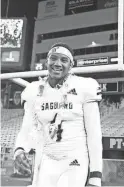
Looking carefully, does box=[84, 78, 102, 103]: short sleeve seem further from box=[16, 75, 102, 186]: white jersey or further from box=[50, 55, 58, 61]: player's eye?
box=[50, 55, 58, 61]: player's eye

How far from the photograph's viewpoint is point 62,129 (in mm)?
847

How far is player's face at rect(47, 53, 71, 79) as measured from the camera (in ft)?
2.95

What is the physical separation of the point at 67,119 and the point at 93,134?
0.09 m

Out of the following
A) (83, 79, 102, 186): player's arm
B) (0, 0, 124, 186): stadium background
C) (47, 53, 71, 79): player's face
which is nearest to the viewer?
(83, 79, 102, 186): player's arm

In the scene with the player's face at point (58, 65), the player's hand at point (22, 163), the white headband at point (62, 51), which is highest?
the white headband at point (62, 51)

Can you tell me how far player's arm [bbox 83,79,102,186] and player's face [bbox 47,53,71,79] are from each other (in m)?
0.11

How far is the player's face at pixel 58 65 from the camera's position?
2.95 feet

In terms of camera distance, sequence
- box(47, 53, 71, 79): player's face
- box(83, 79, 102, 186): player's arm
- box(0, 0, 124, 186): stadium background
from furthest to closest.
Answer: box(0, 0, 124, 186): stadium background → box(47, 53, 71, 79): player's face → box(83, 79, 102, 186): player's arm

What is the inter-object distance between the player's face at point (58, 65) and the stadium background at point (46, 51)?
2.56ft

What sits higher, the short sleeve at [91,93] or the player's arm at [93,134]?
the short sleeve at [91,93]

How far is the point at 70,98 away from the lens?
86 cm

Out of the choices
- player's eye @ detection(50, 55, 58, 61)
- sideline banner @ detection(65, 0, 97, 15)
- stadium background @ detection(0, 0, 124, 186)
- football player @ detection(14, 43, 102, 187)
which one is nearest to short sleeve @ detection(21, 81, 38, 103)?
football player @ detection(14, 43, 102, 187)

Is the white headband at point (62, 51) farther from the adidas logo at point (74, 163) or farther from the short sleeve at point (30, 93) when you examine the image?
the adidas logo at point (74, 163)

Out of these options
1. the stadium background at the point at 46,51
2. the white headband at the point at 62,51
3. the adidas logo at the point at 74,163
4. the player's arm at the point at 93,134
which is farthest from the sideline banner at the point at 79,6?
the adidas logo at the point at 74,163
